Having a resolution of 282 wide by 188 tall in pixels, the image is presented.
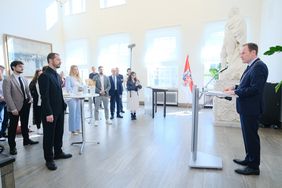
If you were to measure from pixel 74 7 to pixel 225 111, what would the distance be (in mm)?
8523

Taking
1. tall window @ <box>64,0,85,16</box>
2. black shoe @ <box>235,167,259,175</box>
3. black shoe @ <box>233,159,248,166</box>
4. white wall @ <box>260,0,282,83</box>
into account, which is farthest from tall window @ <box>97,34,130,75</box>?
black shoe @ <box>235,167,259,175</box>

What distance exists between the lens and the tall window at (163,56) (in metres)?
7.61

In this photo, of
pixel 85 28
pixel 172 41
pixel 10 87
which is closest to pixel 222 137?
pixel 10 87

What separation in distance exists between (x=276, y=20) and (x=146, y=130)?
432 cm

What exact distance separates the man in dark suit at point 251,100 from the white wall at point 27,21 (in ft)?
25.7

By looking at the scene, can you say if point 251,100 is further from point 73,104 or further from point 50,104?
point 73,104

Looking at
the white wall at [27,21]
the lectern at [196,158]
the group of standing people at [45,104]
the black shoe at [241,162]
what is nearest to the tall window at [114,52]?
the white wall at [27,21]

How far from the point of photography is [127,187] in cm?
207

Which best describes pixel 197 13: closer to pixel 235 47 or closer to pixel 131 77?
pixel 235 47

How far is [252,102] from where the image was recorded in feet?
7.20

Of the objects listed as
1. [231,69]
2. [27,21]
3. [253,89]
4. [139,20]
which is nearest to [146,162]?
[253,89]

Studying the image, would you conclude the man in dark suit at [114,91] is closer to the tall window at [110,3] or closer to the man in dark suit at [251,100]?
the man in dark suit at [251,100]

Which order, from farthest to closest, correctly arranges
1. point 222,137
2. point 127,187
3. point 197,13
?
point 197,13 → point 222,137 → point 127,187

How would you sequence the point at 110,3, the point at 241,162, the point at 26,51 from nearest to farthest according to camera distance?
the point at 241,162
the point at 26,51
the point at 110,3
